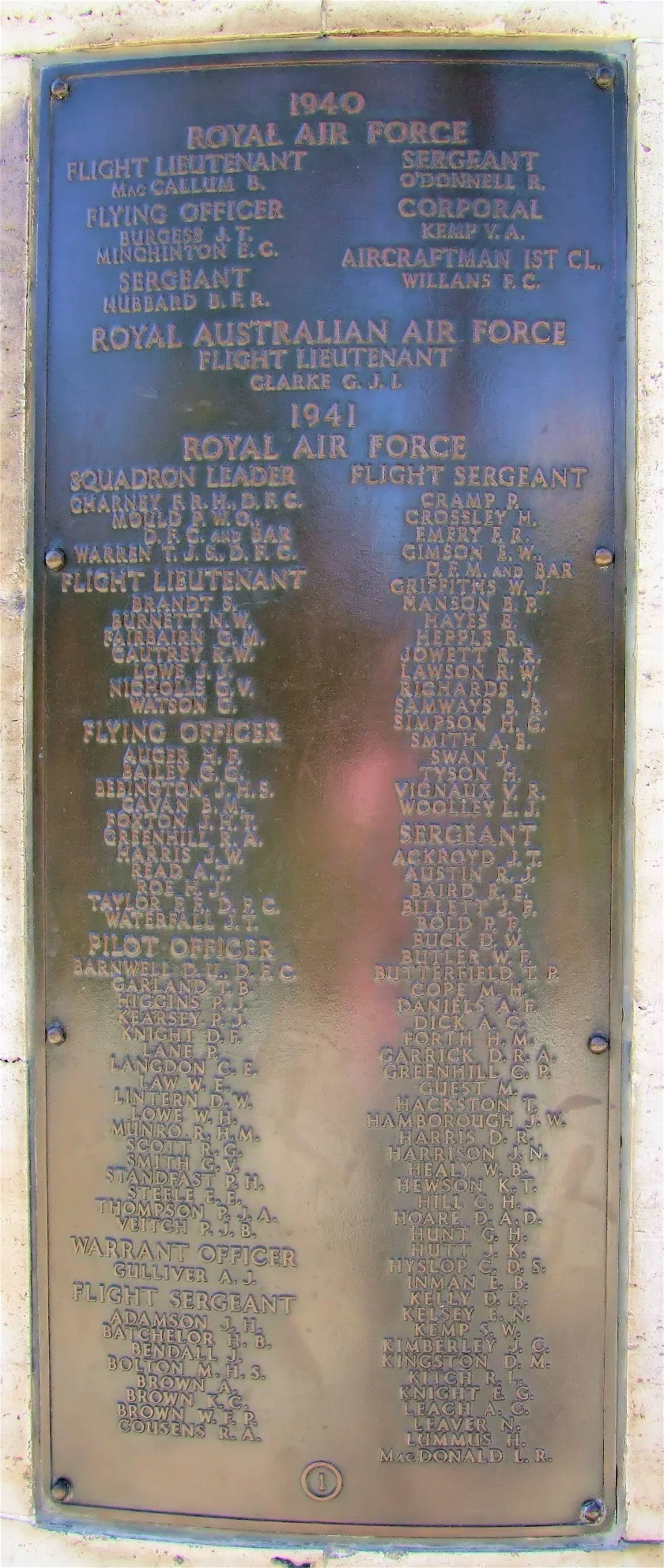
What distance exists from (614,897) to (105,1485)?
2.73m

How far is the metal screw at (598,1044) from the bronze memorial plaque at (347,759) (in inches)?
2.6

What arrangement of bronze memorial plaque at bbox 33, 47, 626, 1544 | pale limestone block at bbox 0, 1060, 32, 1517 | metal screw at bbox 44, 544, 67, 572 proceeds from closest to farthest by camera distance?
bronze memorial plaque at bbox 33, 47, 626, 1544 < metal screw at bbox 44, 544, 67, 572 < pale limestone block at bbox 0, 1060, 32, 1517

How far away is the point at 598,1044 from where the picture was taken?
260 centimetres

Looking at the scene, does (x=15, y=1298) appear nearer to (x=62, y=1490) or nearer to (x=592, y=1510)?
(x=62, y=1490)

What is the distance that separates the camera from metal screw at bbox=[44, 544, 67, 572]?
266 centimetres

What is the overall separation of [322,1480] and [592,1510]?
3.04 ft

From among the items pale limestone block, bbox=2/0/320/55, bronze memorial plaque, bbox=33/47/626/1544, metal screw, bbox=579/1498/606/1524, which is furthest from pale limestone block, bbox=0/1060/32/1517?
pale limestone block, bbox=2/0/320/55

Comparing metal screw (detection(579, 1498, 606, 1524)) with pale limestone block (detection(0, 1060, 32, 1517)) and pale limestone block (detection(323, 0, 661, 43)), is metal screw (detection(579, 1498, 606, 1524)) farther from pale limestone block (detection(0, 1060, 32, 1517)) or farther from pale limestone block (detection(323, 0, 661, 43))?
pale limestone block (detection(323, 0, 661, 43))

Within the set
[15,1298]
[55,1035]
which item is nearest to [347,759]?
[55,1035]

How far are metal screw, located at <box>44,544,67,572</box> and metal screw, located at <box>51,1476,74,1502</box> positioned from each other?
321cm

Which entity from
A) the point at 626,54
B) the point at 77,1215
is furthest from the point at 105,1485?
the point at 626,54

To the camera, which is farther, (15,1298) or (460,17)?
(15,1298)

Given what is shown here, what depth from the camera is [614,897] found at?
261cm

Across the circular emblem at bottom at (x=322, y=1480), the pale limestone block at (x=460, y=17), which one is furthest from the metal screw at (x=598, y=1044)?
the pale limestone block at (x=460, y=17)
